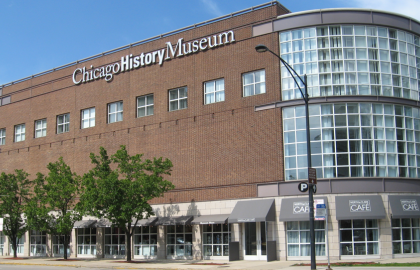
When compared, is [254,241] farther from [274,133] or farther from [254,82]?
[254,82]

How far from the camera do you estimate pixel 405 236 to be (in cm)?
3156

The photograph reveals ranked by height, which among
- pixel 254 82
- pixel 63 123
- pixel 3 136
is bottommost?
pixel 3 136

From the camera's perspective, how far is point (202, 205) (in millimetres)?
36531

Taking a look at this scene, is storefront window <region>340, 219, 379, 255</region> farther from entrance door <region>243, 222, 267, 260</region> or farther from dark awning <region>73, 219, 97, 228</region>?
dark awning <region>73, 219, 97, 228</region>

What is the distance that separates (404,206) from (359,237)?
3.56 metres

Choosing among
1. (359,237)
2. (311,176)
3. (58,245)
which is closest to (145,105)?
(58,245)

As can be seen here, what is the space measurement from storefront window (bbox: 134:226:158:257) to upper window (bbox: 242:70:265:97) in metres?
13.1

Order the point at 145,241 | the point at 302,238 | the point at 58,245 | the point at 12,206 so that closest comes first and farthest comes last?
the point at 302,238 < the point at 145,241 < the point at 12,206 < the point at 58,245

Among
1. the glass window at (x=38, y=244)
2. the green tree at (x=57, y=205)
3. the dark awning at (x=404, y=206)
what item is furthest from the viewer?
the glass window at (x=38, y=244)

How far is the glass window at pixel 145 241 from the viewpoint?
127 ft

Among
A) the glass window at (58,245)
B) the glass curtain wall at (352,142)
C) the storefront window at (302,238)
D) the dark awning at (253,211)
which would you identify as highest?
the glass curtain wall at (352,142)

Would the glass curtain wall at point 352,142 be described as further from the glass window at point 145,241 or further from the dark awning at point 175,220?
the glass window at point 145,241

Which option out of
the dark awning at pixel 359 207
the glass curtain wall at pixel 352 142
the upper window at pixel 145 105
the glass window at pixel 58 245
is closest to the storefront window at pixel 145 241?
the glass window at pixel 58 245

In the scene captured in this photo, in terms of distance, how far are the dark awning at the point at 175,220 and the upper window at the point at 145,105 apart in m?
9.19
